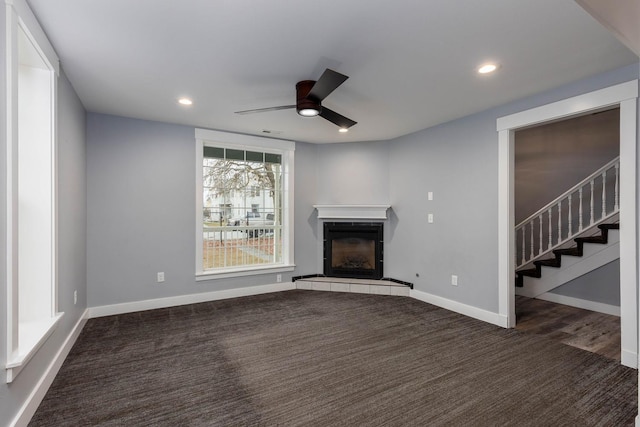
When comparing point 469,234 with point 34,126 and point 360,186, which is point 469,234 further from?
point 34,126

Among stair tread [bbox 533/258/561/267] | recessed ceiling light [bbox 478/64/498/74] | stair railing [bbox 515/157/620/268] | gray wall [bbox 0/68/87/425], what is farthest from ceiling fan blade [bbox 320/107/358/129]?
stair tread [bbox 533/258/561/267]

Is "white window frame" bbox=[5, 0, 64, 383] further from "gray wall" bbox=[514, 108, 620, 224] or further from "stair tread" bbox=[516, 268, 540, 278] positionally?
"gray wall" bbox=[514, 108, 620, 224]

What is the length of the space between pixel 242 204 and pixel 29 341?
3117 mm

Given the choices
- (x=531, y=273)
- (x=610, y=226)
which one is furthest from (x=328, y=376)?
(x=610, y=226)

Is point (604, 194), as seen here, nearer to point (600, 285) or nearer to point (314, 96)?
point (600, 285)

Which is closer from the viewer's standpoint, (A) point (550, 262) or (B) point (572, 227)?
(A) point (550, 262)

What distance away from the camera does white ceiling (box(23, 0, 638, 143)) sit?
6.00 feet

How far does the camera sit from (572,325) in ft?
11.4

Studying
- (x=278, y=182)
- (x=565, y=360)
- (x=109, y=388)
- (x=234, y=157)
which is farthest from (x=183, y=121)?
(x=565, y=360)

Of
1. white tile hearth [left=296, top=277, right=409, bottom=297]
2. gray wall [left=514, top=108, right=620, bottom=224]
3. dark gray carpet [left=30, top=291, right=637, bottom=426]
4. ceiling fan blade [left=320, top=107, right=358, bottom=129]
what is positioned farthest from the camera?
white tile hearth [left=296, top=277, right=409, bottom=297]

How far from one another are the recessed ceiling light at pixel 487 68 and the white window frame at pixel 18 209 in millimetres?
3116

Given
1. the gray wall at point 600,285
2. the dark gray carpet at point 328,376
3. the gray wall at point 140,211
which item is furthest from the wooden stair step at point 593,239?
the gray wall at point 140,211

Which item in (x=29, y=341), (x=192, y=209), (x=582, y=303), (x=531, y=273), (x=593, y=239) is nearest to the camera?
(x=29, y=341)

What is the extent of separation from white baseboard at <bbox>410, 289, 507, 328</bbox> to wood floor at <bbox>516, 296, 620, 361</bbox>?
21 cm
